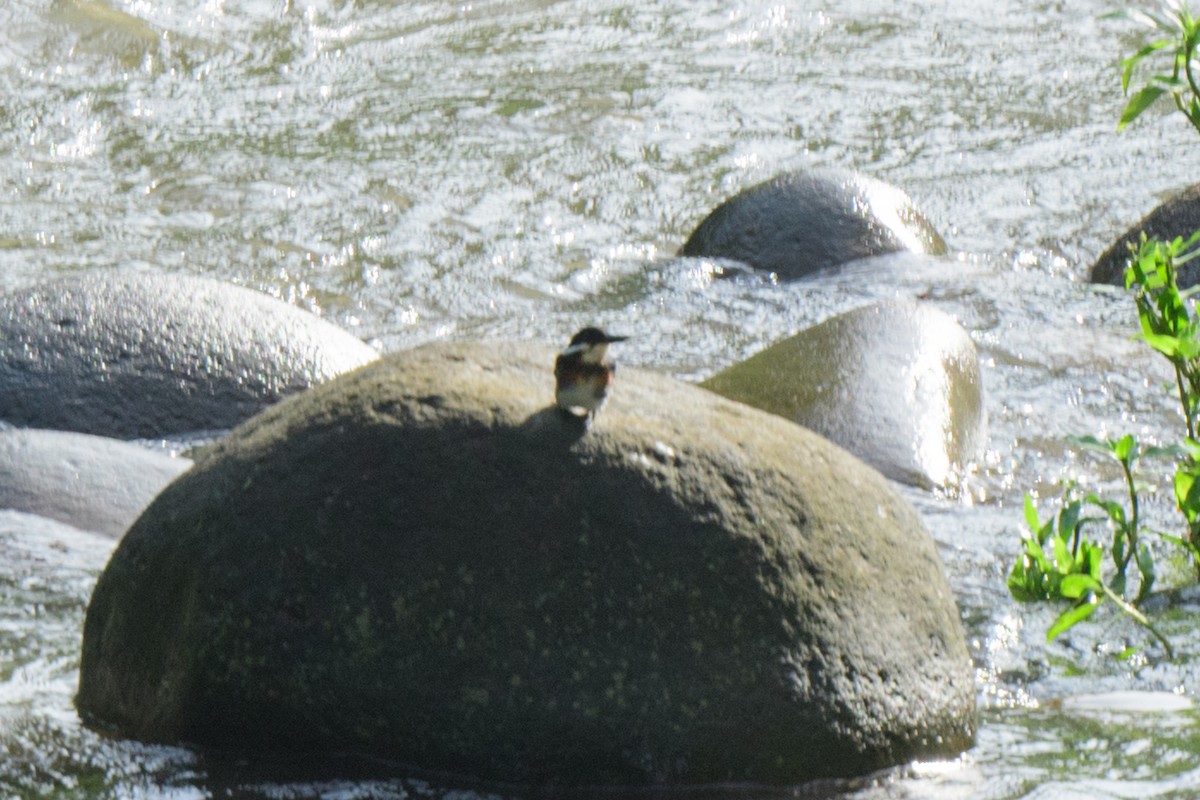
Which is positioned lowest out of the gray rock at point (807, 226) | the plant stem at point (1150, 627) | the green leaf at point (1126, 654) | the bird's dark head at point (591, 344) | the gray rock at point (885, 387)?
the green leaf at point (1126, 654)

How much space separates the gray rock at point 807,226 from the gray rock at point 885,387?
1693 mm

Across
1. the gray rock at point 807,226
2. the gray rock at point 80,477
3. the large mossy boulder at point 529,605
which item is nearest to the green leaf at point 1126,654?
the large mossy boulder at point 529,605

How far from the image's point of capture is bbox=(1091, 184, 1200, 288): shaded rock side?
7758 millimetres

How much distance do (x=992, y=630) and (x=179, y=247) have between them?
510cm

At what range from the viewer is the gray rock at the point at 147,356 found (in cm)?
598

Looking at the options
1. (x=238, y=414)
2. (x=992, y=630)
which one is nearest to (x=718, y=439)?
(x=992, y=630)

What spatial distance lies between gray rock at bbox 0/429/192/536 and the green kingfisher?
6.80 ft

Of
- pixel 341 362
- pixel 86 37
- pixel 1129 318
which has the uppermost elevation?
pixel 86 37

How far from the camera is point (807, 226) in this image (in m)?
8.22

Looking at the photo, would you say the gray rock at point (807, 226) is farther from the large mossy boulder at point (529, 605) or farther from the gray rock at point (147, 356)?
the large mossy boulder at point (529, 605)

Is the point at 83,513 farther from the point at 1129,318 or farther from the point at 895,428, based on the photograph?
the point at 1129,318

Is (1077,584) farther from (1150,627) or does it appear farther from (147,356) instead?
(147,356)

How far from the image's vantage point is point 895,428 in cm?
578

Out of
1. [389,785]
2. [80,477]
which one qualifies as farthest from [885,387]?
[389,785]
